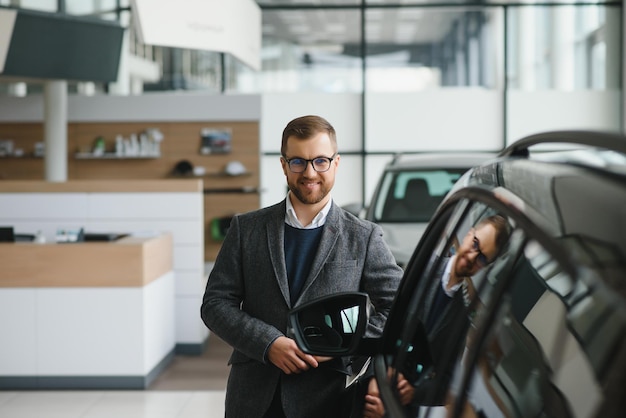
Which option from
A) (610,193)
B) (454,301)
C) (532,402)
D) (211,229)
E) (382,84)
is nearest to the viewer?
(610,193)

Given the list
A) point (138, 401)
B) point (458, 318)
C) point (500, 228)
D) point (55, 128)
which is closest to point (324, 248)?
point (458, 318)

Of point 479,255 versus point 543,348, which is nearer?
point 543,348

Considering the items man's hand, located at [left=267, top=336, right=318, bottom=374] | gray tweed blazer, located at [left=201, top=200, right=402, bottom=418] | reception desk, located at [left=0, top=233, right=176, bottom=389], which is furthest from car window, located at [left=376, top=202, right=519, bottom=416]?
reception desk, located at [left=0, top=233, right=176, bottom=389]

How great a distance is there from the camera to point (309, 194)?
91.6 inches

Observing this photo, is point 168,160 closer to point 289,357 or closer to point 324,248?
point 324,248

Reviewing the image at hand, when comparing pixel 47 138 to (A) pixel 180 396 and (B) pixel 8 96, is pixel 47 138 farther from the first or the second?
(A) pixel 180 396

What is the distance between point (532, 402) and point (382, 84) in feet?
43.3

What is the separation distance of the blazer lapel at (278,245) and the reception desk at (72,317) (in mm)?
4533

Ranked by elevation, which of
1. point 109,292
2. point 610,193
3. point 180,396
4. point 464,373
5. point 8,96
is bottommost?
point 180,396

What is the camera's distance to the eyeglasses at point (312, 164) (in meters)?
2.30

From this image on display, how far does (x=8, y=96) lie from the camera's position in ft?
42.7

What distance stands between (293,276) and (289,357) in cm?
26

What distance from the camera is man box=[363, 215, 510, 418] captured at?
4.57 feet

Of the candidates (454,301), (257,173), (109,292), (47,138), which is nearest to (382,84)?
(257,173)
